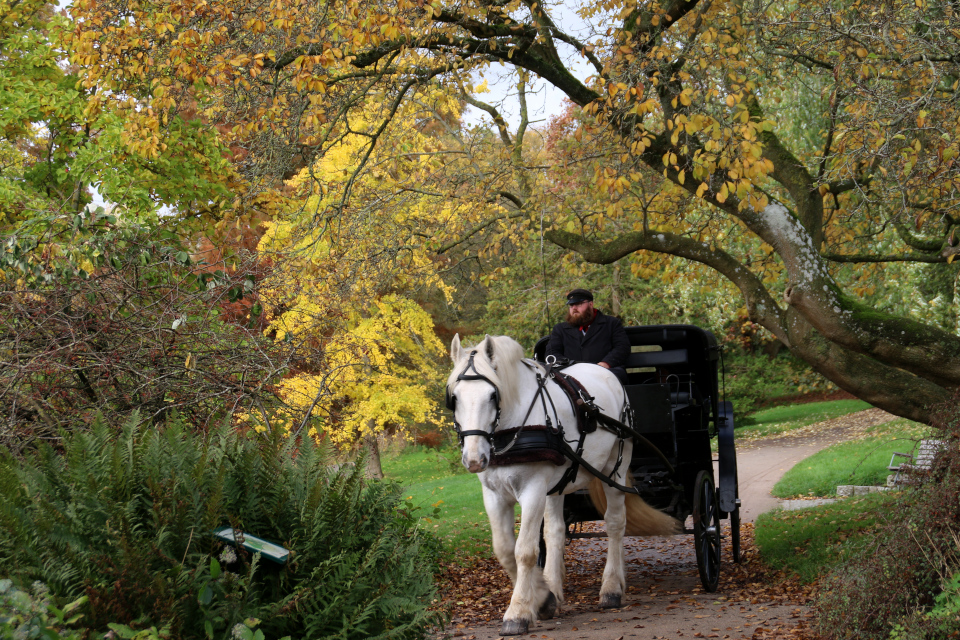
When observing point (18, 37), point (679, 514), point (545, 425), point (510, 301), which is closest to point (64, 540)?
point (545, 425)

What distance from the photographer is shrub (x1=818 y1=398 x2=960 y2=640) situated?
3.67m

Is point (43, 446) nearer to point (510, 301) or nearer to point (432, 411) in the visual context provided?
point (432, 411)

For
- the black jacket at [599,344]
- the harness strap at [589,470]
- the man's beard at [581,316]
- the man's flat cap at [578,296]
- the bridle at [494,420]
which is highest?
the man's flat cap at [578,296]

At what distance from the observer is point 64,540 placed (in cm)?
274

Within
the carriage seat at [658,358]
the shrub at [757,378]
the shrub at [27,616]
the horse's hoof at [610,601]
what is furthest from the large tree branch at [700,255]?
the shrub at [757,378]

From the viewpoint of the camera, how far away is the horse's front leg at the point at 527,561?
560cm

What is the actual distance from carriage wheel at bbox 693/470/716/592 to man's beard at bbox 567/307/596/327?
68.0 inches

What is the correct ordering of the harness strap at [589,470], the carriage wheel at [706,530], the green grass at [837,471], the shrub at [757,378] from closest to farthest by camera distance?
the harness strap at [589,470], the carriage wheel at [706,530], the green grass at [837,471], the shrub at [757,378]

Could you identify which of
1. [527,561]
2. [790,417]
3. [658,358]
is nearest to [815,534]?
[658,358]

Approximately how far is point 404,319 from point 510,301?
6653mm

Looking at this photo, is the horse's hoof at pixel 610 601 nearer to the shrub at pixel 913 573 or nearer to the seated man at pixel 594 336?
the seated man at pixel 594 336

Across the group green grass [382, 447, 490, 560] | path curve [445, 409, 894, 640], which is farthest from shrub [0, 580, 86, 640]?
path curve [445, 409, 894, 640]

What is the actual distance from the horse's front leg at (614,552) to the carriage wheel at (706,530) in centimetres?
63

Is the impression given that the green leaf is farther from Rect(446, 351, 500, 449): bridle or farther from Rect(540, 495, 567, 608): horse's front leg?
Rect(540, 495, 567, 608): horse's front leg
